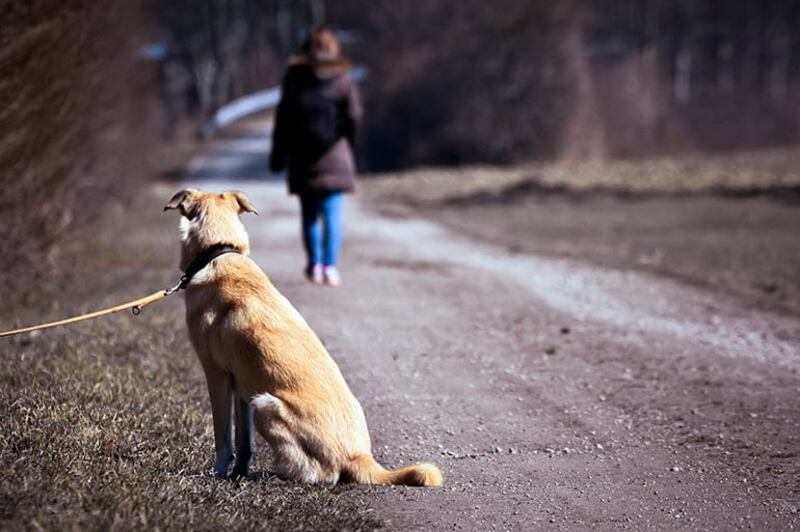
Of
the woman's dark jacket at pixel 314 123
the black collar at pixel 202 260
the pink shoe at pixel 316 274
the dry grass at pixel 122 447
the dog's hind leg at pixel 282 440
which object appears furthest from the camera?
the pink shoe at pixel 316 274

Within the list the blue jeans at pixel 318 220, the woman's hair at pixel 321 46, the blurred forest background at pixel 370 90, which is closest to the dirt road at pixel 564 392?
the blue jeans at pixel 318 220

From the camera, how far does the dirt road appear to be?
466 cm

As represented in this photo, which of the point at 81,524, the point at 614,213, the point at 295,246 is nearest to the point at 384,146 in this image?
the point at 614,213

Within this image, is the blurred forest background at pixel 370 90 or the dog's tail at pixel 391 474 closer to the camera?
the dog's tail at pixel 391 474

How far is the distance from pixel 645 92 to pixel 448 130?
467 inches

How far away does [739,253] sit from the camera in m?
14.0

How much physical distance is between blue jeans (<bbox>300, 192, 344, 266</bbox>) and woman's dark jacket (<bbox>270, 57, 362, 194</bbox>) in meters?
0.12

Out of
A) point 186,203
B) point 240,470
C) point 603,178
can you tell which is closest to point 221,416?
point 240,470

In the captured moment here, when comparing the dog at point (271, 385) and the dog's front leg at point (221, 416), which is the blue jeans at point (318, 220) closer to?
the dog at point (271, 385)

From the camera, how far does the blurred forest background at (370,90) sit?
30.8 feet

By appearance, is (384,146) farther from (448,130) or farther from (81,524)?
(81,524)

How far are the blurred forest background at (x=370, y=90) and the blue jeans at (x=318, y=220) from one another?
269cm

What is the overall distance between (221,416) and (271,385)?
0.35 m

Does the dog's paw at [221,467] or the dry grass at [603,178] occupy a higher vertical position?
the dog's paw at [221,467]
